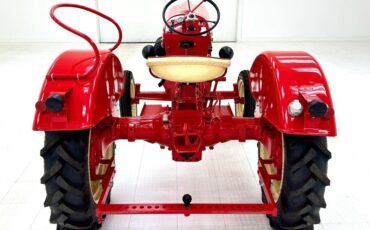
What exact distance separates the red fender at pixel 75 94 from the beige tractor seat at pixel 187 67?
0.26 m

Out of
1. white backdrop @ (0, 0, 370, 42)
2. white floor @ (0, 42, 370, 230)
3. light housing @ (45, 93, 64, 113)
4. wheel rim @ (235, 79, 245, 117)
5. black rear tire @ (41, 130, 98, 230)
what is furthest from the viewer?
white backdrop @ (0, 0, 370, 42)

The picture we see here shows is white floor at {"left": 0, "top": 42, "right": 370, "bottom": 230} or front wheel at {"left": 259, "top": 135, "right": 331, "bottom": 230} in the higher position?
front wheel at {"left": 259, "top": 135, "right": 331, "bottom": 230}

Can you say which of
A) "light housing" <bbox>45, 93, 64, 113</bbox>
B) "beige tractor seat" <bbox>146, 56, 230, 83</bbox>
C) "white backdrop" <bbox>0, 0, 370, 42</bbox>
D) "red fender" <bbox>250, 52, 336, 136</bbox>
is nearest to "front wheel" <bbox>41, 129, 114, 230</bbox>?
"light housing" <bbox>45, 93, 64, 113</bbox>

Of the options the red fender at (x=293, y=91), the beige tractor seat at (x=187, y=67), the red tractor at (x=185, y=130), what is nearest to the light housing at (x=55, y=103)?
the red tractor at (x=185, y=130)

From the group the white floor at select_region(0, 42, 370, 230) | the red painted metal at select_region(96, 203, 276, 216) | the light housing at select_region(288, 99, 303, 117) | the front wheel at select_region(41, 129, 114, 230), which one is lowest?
the white floor at select_region(0, 42, 370, 230)

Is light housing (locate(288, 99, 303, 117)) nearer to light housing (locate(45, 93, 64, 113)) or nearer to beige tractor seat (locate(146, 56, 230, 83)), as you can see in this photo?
beige tractor seat (locate(146, 56, 230, 83))

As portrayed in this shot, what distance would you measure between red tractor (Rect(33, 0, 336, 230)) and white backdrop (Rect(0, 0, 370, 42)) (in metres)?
5.00

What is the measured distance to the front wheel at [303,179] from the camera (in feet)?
4.85

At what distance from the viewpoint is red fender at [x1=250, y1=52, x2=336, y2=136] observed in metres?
1.39

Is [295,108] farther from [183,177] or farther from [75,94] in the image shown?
[183,177]

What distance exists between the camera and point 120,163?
2.52 meters
